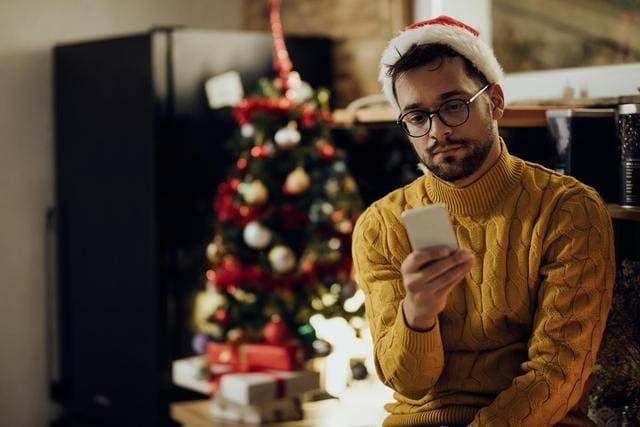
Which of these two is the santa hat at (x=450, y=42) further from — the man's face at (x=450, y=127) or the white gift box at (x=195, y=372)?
the white gift box at (x=195, y=372)

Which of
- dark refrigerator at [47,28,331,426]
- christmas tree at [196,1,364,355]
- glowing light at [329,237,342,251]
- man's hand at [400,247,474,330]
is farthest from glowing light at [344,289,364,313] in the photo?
man's hand at [400,247,474,330]

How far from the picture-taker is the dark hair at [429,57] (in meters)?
1.74

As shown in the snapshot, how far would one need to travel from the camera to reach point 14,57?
3.78 metres

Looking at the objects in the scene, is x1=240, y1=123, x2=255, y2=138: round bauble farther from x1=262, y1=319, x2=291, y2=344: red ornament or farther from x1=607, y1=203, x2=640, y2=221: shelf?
x1=607, y1=203, x2=640, y2=221: shelf

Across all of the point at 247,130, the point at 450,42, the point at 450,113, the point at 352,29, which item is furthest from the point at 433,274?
the point at 352,29

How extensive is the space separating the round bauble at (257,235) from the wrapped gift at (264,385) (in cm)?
40

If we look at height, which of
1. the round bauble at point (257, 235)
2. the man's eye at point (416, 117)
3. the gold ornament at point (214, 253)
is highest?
the man's eye at point (416, 117)

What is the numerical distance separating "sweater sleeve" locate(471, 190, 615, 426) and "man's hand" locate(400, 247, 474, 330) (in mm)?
190

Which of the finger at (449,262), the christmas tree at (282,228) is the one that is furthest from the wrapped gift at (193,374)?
the finger at (449,262)

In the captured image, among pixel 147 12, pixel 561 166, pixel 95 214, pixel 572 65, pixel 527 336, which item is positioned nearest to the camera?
pixel 527 336

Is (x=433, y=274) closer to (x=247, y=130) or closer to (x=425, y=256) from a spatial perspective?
(x=425, y=256)

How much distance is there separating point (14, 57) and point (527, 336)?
268 centimetres

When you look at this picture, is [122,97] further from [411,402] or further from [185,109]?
[411,402]

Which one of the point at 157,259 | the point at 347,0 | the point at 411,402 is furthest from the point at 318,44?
the point at 411,402
